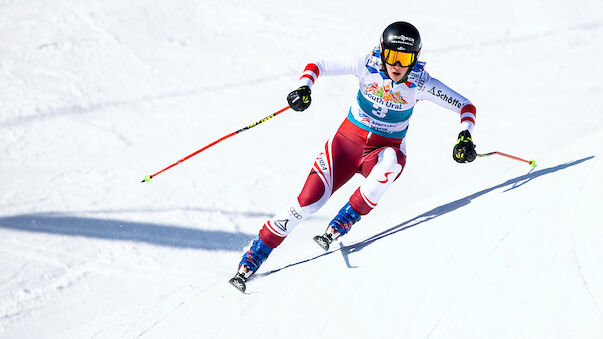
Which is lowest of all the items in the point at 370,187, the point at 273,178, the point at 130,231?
the point at 130,231

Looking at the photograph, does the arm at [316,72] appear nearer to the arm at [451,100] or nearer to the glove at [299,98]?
the glove at [299,98]

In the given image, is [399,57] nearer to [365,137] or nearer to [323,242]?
[365,137]

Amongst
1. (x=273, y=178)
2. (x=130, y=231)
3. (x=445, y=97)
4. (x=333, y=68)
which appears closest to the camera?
(x=445, y=97)

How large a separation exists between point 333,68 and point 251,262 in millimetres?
1583

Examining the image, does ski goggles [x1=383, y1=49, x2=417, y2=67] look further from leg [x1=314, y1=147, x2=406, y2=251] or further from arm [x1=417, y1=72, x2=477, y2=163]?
leg [x1=314, y1=147, x2=406, y2=251]

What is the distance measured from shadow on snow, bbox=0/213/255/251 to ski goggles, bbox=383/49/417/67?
2.42 metres

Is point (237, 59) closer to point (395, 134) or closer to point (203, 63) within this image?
point (203, 63)

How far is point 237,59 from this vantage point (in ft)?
28.7

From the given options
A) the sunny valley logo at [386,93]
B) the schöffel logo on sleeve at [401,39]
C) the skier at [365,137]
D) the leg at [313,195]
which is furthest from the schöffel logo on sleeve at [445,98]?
the leg at [313,195]

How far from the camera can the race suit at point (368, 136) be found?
4.03 meters

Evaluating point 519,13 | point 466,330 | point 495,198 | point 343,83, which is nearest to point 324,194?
point 495,198

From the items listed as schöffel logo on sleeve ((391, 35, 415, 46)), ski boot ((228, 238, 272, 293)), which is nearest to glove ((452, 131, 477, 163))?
schöffel logo on sleeve ((391, 35, 415, 46))

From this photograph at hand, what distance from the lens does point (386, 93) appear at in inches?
161

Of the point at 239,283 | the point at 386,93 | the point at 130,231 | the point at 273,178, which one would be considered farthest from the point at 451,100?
the point at 130,231
